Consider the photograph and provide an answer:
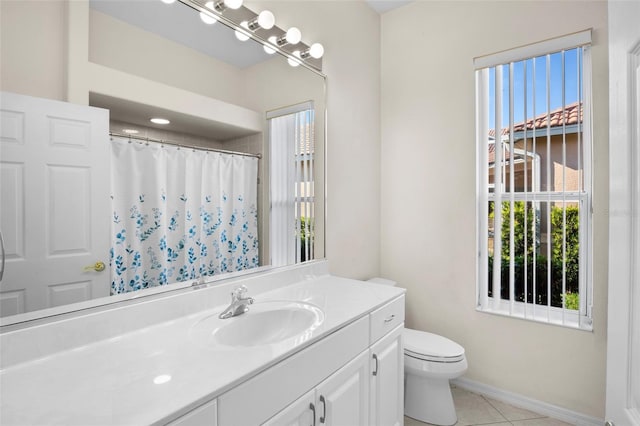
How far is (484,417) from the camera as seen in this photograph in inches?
75.2

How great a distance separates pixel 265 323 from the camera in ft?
4.29

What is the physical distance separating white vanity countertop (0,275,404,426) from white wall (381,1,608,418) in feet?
4.67

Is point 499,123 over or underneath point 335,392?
over

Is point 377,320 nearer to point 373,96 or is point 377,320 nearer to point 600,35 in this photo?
point 373,96

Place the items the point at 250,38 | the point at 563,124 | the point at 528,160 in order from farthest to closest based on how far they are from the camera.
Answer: the point at 528,160
the point at 563,124
the point at 250,38

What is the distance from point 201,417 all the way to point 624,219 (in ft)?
3.17

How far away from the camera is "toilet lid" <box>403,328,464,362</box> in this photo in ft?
5.85

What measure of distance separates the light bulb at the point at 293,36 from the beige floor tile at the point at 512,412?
2488 millimetres

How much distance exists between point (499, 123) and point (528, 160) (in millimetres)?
297

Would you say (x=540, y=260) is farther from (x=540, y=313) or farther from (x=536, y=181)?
(x=536, y=181)

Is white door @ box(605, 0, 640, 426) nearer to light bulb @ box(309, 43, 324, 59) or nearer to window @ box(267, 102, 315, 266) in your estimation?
window @ box(267, 102, 315, 266)

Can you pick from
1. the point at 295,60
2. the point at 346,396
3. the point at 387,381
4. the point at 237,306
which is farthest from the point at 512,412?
the point at 295,60

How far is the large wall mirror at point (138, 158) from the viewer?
0.90m

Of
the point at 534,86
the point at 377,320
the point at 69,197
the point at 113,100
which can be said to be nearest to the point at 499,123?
the point at 534,86
